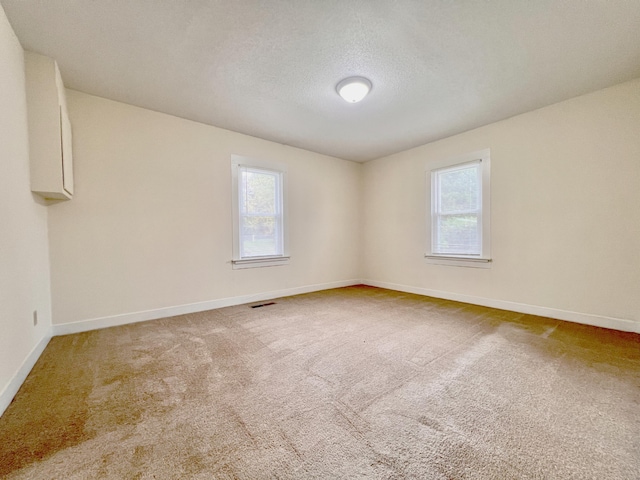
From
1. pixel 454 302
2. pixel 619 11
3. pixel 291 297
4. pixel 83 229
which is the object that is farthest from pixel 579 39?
pixel 83 229

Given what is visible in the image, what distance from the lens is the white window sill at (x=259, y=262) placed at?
403 cm

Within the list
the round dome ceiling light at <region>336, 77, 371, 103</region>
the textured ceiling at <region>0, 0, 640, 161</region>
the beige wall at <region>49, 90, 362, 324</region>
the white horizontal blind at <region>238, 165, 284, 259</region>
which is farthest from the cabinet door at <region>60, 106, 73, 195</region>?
the round dome ceiling light at <region>336, 77, 371, 103</region>

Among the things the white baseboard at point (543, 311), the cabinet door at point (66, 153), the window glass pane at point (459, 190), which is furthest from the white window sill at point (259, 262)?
the window glass pane at point (459, 190)

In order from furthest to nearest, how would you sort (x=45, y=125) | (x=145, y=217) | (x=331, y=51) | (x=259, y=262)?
(x=259, y=262) < (x=145, y=217) < (x=45, y=125) < (x=331, y=51)

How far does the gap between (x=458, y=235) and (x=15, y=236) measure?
5.05 m

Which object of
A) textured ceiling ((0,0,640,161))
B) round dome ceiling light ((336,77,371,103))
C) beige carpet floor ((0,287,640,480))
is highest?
textured ceiling ((0,0,640,161))

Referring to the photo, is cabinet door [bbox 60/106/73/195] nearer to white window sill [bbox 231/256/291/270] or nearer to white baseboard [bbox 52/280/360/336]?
white baseboard [bbox 52/280/360/336]

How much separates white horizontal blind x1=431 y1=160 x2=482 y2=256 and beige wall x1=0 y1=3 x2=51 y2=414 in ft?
16.1

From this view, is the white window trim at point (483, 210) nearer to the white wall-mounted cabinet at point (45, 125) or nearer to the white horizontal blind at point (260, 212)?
the white horizontal blind at point (260, 212)

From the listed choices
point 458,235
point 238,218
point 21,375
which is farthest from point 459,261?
point 21,375

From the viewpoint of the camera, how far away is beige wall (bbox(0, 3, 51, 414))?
1.72 metres

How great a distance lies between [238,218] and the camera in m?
4.02

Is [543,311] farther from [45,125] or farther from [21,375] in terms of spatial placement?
[45,125]

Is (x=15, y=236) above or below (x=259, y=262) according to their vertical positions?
above
